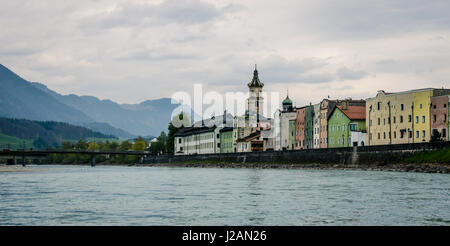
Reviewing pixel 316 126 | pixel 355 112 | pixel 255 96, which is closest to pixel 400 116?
pixel 355 112

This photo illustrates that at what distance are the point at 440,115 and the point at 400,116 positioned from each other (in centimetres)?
990

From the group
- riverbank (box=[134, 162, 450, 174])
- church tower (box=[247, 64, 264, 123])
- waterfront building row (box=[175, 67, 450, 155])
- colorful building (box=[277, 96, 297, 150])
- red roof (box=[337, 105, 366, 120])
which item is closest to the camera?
riverbank (box=[134, 162, 450, 174])

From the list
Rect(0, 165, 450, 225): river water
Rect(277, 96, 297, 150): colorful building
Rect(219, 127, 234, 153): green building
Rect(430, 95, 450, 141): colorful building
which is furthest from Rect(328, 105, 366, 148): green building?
Rect(0, 165, 450, 225): river water

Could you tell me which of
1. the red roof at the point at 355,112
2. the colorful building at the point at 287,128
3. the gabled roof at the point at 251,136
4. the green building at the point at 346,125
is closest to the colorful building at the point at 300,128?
the colorful building at the point at 287,128

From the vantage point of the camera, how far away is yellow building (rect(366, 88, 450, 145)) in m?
96.1

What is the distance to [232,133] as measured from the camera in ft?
569

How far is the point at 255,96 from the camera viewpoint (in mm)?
179625

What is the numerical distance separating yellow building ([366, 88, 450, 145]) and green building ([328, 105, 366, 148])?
2657 millimetres

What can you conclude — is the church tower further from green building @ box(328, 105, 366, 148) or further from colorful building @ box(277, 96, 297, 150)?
green building @ box(328, 105, 366, 148)

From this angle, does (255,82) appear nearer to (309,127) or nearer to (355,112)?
(309,127)
